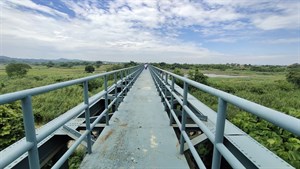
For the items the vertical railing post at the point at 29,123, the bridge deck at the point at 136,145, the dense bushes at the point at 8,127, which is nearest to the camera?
the vertical railing post at the point at 29,123

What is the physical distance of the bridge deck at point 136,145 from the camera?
2545 mm

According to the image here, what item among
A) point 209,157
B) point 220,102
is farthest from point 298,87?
point 220,102

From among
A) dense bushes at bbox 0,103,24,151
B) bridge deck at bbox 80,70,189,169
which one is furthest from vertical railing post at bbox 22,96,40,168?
dense bushes at bbox 0,103,24,151

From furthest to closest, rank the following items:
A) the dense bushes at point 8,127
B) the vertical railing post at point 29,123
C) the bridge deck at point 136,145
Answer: the dense bushes at point 8,127 < the bridge deck at point 136,145 < the vertical railing post at point 29,123

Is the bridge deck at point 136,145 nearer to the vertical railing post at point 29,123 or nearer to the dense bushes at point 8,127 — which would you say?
the vertical railing post at point 29,123

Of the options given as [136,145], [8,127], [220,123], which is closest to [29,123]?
[220,123]

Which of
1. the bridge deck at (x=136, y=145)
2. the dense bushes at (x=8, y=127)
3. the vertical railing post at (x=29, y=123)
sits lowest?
the dense bushes at (x=8, y=127)

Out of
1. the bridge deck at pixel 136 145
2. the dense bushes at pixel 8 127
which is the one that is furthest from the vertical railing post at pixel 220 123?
the dense bushes at pixel 8 127

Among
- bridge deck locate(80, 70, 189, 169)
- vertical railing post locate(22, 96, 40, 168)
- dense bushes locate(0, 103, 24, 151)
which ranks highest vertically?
vertical railing post locate(22, 96, 40, 168)

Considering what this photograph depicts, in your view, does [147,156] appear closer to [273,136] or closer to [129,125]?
[129,125]

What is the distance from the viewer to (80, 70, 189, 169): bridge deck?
2545 millimetres

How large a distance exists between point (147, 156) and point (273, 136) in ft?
8.05

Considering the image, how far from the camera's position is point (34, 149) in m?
1.36

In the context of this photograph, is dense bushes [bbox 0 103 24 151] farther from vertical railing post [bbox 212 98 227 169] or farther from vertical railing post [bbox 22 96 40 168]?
vertical railing post [bbox 212 98 227 169]
